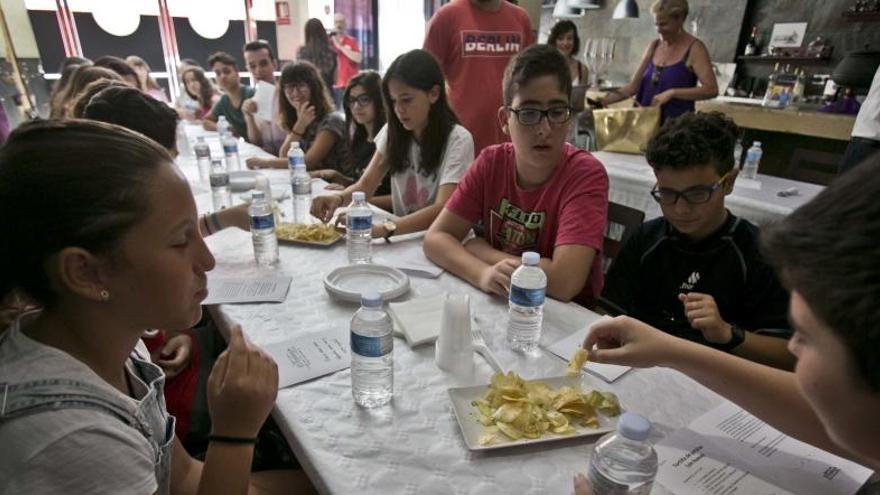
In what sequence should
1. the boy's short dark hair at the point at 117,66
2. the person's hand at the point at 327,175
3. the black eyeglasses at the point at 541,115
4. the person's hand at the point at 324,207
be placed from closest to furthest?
1. the black eyeglasses at the point at 541,115
2. the person's hand at the point at 324,207
3. the person's hand at the point at 327,175
4. the boy's short dark hair at the point at 117,66

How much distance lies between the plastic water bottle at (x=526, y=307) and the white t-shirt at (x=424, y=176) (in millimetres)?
1075

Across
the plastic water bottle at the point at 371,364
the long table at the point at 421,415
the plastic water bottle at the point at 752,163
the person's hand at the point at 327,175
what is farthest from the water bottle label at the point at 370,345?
the plastic water bottle at the point at 752,163

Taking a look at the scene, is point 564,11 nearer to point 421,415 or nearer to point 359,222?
point 359,222

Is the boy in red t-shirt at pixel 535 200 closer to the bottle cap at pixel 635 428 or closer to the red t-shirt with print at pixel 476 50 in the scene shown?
the bottle cap at pixel 635 428

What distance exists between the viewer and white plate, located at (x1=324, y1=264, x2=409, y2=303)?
146cm

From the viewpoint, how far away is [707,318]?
1196 mm

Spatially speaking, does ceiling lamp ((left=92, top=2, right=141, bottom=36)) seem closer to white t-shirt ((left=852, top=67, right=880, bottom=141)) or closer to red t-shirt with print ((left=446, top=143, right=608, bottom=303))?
red t-shirt with print ((left=446, top=143, right=608, bottom=303))

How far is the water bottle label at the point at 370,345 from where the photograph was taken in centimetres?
99

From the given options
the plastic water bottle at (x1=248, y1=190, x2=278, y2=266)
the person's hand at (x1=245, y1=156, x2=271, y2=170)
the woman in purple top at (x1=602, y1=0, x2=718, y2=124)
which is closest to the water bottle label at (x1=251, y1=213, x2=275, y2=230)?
the plastic water bottle at (x1=248, y1=190, x2=278, y2=266)

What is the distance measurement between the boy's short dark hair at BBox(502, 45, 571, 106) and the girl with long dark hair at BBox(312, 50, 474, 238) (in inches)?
26.3

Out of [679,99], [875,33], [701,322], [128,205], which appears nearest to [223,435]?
[128,205]

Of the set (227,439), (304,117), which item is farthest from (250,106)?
(227,439)

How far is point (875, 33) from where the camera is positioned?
459cm

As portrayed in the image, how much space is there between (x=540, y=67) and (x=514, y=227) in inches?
22.2
